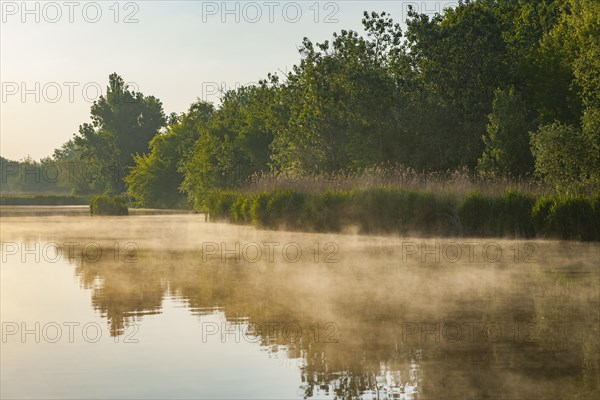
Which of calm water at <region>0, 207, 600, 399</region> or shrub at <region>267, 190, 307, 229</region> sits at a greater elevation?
shrub at <region>267, 190, 307, 229</region>

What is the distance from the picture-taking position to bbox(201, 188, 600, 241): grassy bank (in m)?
29.6

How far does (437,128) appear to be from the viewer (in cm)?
5594

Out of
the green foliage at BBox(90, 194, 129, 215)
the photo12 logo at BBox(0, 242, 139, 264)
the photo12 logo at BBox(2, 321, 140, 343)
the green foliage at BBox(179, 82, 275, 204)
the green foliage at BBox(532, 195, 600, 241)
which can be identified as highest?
the green foliage at BBox(179, 82, 275, 204)

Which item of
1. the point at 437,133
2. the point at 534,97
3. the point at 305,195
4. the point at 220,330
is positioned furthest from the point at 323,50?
the point at 220,330

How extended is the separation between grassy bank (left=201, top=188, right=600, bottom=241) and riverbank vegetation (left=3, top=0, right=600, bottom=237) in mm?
63

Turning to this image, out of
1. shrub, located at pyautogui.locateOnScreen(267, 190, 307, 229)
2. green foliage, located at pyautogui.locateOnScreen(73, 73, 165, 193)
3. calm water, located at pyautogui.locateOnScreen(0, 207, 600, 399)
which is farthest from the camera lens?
green foliage, located at pyautogui.locateOnScreen(73, 73, 165, 193)

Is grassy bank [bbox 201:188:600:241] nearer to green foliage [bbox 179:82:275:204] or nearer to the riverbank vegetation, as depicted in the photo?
the riverbank vegetation

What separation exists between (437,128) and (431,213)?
74.3ft

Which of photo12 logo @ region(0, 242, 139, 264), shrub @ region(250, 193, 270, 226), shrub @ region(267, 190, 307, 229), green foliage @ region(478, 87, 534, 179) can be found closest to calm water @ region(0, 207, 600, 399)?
photo12 logo @ region(0, 242, 139, 264)

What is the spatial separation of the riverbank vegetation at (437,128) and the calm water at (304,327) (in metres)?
11.8

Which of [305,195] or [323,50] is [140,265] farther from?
[323,50]

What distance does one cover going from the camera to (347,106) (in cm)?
5778

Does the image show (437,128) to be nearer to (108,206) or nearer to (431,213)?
(431,213)

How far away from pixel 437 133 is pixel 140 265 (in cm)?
3665
